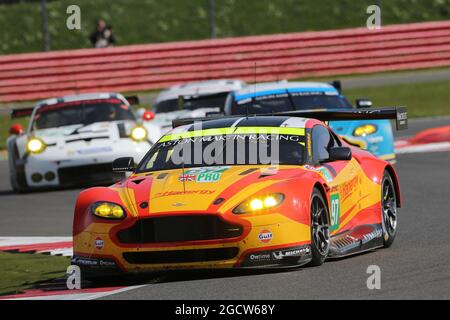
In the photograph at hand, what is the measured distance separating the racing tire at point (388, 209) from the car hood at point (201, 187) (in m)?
1.40

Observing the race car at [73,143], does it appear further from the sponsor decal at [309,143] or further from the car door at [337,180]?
the sponsor decal at [309,143]

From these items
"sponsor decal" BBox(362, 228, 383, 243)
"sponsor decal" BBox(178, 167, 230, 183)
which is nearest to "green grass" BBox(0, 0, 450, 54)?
"sponsor decal" BBox(362, 228, 383, 243)

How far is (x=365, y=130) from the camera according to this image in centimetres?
1661

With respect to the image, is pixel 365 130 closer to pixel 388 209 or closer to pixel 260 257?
pixel 388 209

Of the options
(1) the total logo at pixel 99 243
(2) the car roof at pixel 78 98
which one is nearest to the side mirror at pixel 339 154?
(1) the total logo at pixel 99 243

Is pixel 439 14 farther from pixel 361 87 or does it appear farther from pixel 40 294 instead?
pixel 40 294

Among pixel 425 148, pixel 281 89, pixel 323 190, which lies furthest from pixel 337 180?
pixel 425 148

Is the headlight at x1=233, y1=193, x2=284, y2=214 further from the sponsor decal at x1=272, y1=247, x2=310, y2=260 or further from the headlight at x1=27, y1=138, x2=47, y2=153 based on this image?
the headlight at x1=27, y1=138, x2=47, y2=153

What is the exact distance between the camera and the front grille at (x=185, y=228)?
8984 mm

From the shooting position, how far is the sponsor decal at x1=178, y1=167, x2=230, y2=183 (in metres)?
9.48

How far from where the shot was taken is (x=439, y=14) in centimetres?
3875

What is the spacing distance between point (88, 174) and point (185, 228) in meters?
8.56
